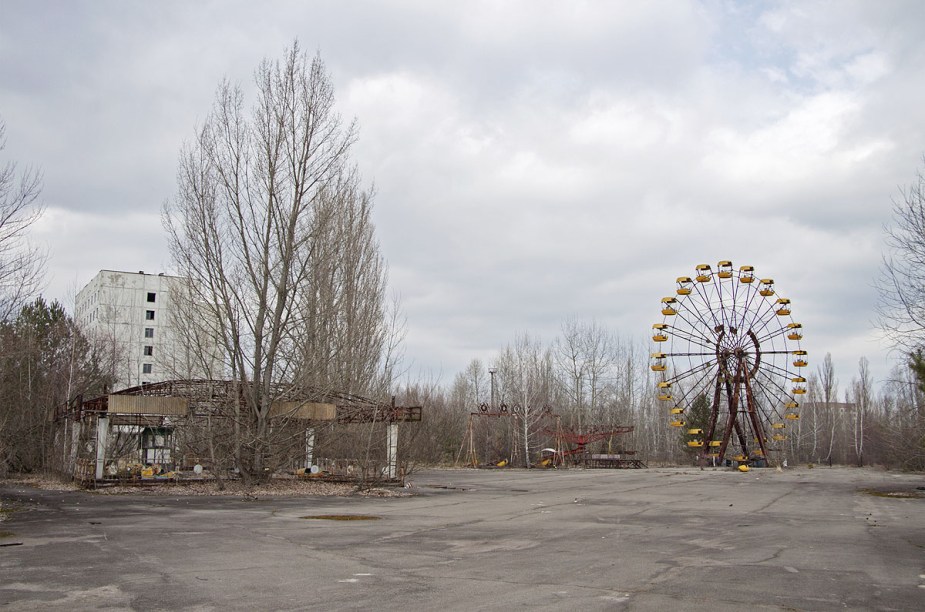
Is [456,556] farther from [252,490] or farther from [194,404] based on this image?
[194,404]

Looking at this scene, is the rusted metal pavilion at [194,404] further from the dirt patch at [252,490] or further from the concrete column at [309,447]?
the dirt patch at [252,490]

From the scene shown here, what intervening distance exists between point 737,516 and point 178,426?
53.4 ft

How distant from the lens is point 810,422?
272 feet

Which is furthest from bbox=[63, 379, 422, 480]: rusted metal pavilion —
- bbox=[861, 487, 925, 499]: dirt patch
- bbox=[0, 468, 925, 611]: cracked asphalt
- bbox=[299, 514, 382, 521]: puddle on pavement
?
bbox=[861, 487, 925, 499]: dirt patch

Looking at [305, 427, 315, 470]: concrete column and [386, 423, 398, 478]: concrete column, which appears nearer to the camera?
[305, 427, 315, 470]: concrete column

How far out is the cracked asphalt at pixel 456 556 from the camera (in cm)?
700

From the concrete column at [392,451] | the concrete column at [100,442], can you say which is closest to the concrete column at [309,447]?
the concrete column at [392,451]

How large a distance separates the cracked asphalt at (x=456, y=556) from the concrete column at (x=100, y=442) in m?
3.97

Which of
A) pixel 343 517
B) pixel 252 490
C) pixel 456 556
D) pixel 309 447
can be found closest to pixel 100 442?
pixel 252 490

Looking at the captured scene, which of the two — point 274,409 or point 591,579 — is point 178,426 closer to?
point 274,409

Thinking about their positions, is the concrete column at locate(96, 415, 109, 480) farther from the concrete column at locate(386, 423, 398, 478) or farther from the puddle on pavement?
the puddle on pavement

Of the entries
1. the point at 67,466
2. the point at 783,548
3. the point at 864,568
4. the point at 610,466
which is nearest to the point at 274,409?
the point at 67,466

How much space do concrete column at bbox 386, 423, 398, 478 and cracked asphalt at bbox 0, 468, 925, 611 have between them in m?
5.63

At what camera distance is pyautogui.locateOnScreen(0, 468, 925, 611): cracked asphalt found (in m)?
7.00
